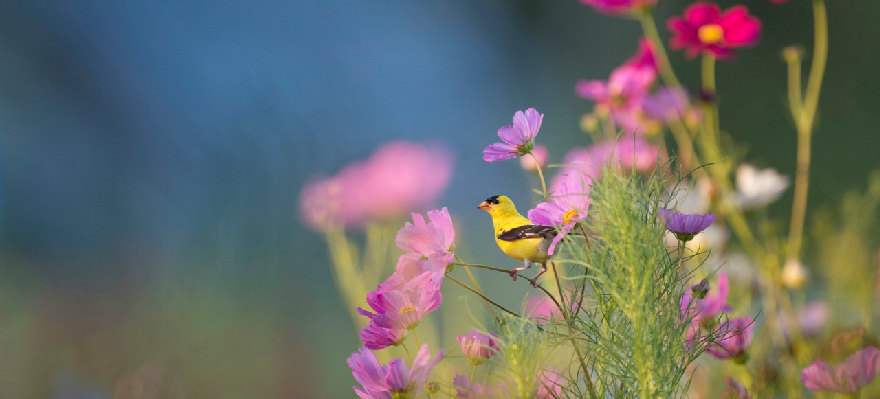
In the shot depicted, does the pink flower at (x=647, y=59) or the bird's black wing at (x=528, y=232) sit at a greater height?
the pink flower at (x=647, y=59)

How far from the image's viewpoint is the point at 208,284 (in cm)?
145

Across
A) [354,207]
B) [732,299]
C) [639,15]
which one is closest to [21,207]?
[354,207]

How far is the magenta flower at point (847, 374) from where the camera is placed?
0.40m

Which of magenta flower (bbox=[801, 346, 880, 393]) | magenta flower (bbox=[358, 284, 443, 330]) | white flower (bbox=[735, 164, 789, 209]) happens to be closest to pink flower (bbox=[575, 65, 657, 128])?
white flower (bbox=[735, 164, 789, 209])

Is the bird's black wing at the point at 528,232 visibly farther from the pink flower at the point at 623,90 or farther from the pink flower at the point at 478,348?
the pink flower at the point at 623,90

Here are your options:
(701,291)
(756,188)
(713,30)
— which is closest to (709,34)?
(713,30)

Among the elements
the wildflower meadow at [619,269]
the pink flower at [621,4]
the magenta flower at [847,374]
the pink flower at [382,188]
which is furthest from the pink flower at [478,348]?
the pink flower at [621,4]

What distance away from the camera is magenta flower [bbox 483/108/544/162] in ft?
1.00

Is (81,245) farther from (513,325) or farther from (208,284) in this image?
(513,325)

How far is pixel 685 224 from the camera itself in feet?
0.96

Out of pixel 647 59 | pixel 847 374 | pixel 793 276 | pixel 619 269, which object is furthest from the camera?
pixel 647 59

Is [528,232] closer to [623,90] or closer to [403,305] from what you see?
[403,305]

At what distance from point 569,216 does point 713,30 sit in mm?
520

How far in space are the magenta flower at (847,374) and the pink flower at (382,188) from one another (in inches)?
16.2
